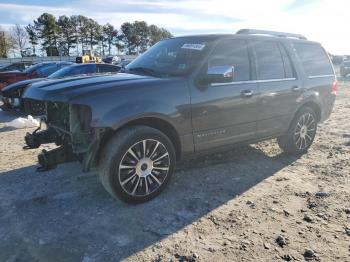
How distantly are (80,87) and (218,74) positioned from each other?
161cm

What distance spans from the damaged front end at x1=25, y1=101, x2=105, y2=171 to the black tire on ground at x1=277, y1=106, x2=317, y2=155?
3461 millimetres

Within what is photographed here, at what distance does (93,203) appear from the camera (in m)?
4.22

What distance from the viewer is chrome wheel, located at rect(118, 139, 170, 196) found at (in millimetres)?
3965

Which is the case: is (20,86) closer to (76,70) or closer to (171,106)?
(76,70)

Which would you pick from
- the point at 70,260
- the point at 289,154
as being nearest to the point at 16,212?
the point at 70,260

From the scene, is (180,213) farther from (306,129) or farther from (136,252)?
(306,129)

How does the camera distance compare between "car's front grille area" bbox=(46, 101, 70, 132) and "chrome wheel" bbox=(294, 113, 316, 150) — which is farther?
"chrome wheel" bbox=(294, 113, 316, 150)

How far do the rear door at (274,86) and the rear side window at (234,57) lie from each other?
0.74 feet

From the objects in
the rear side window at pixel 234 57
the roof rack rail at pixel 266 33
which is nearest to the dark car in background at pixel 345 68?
the roof rack rail at pixel 266 33

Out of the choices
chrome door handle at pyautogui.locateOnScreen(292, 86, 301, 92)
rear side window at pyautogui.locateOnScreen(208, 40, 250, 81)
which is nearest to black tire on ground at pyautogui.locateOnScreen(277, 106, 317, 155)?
chrome door handle at pyautogui.locateOnScreen(292, 86, 301, 92)

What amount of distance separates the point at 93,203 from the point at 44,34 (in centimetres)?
7140

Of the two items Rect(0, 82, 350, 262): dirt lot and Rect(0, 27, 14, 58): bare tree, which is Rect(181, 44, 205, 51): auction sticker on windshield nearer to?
Rect(0, 82, 350, 262): dirt lot

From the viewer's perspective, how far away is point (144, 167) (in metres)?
4.12

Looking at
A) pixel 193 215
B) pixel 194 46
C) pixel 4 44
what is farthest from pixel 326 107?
pixel 4 44
